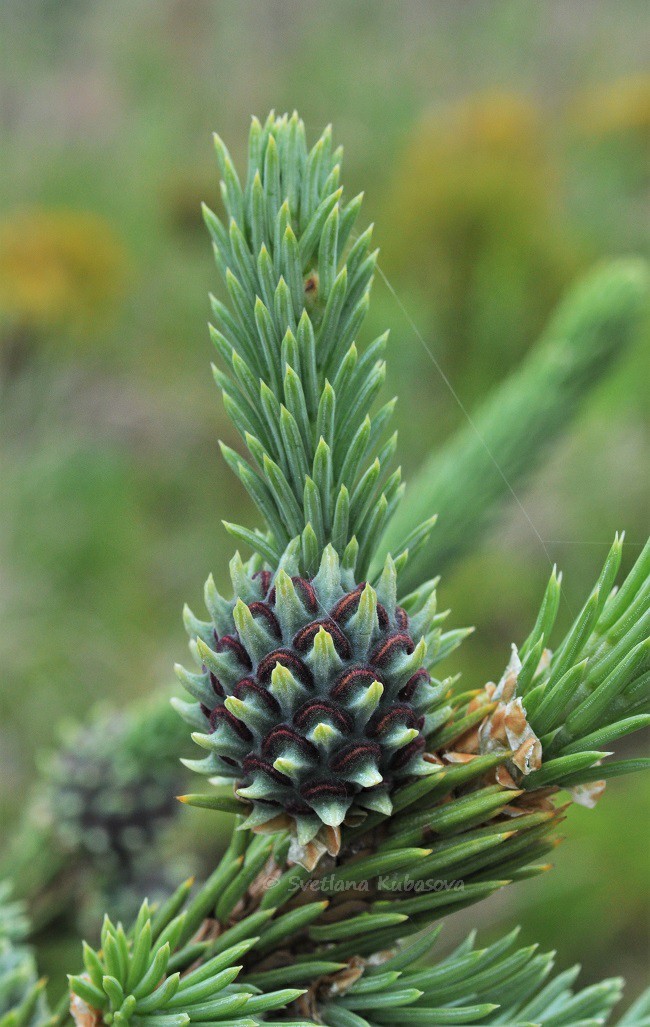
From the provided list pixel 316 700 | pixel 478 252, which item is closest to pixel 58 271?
pixel 478 252

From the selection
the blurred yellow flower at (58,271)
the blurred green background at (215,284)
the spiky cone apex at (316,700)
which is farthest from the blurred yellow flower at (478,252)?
the spiky cone apex at (316,700)

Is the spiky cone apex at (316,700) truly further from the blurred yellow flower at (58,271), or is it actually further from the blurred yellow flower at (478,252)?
the blurred yellow flower at (58,271)

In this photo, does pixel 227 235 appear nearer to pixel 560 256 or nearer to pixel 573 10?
pixel 560 256

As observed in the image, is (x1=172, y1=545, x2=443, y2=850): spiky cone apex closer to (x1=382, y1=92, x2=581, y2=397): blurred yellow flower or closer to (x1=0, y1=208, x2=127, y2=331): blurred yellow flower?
(x1=382, y1=92, x2=581, y2=397): blurred yellow flower

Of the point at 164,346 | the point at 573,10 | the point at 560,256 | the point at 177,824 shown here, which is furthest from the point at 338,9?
the point at 177,824

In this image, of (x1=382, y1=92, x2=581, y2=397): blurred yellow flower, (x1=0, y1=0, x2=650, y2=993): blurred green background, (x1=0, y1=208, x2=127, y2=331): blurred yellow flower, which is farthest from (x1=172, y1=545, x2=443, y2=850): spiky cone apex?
(x1=0, y1=208, x2=127, y2=331): blurred yellow flower
